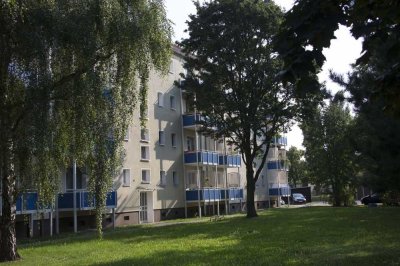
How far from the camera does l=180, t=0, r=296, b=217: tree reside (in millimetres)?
32500

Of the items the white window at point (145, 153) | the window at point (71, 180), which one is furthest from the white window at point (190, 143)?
the window at point (71, 180)

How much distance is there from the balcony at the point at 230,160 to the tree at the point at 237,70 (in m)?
14.0

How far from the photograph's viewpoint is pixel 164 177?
4203 centimetres

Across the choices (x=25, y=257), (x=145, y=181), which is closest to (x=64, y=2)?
(x=25, y=257)

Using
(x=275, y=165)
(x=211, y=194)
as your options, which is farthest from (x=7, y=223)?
(x=275, y=165)

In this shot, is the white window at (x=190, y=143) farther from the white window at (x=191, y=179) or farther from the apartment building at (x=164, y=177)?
the white window at (x=191, y=179)

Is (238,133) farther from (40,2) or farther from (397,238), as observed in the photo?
(40,2)

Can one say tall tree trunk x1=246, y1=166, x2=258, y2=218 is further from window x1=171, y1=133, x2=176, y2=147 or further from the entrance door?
window x1=171, y1=133, x2=176, y2=147

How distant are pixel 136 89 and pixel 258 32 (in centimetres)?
1873

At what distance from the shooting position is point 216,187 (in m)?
46.8

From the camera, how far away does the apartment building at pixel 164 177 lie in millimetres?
31547

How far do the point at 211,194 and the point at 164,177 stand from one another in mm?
5068

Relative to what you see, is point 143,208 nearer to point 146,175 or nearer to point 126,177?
point 146,175

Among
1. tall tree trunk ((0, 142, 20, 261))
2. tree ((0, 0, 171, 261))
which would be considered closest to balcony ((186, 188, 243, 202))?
tall tree trunk ((0, 142, 20, 261))
